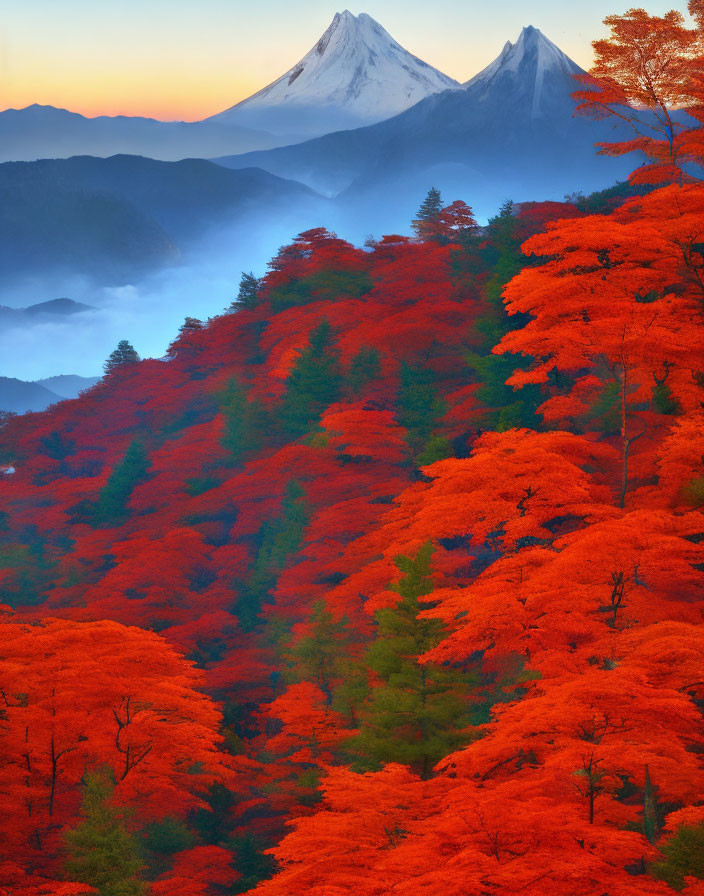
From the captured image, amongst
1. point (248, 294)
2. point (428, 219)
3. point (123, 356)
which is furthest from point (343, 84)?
point (123, 356)

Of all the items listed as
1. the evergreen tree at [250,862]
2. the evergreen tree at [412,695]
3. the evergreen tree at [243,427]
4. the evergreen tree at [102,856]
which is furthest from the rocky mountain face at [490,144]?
the evergreen tree at [102,856]

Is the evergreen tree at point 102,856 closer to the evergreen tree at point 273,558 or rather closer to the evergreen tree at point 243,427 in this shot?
the evergreen tree at point 273,558

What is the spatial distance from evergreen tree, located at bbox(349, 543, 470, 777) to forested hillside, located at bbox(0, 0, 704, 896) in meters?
0.07

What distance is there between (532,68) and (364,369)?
139 metres

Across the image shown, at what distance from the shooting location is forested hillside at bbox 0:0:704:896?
9.02m

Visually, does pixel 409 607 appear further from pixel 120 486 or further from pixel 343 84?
pixel 343 84

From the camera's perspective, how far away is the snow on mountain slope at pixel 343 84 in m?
149

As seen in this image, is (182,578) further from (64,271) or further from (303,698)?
(64,271)

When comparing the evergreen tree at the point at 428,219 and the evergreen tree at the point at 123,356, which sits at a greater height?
the evergreen tree at the point at 428,219

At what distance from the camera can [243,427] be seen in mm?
35250

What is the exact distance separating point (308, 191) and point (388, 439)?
6324 inches

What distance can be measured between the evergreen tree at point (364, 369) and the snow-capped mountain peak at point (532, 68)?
128 metres

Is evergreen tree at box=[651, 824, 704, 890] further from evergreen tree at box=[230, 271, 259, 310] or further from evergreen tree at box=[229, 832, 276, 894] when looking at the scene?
evergreen tree at box=[230, 271, 259, 310]

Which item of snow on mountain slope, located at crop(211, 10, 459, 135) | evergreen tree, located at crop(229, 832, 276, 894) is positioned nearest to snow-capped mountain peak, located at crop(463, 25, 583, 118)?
snow on mountain slope, located at crop(211, 10, 459, 135)
